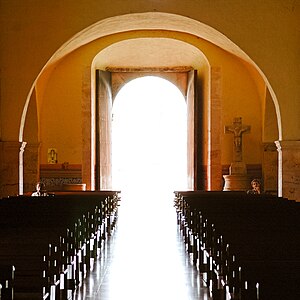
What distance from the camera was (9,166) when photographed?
12758 mm

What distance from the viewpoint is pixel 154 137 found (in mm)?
26844

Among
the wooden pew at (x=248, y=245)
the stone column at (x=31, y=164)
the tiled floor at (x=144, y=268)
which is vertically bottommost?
the tiled floor at (x=144, y=268)

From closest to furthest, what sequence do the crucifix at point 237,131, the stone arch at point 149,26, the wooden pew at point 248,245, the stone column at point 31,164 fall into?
the wooden pew at point 248,245
the stone arch at point 149,26
the crucifix at point 237,131
the stone column at point 31,164

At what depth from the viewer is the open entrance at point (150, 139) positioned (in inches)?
1018

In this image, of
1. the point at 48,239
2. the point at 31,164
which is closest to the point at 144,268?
the point at 48,239

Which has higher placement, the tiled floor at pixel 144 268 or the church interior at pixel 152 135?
the church interior at pixel 152 135

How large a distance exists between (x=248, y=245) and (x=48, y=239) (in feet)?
5.99

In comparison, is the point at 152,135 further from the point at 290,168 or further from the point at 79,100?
the point at 290,168

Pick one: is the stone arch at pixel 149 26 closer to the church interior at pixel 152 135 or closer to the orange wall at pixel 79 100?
the church interior at pixel 152 135

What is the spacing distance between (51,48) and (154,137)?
1427 centimetres

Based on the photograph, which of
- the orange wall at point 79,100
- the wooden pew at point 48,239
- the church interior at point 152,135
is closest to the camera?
the wooden pew at point 48,239

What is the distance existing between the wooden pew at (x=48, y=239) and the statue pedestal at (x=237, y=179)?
5.83m

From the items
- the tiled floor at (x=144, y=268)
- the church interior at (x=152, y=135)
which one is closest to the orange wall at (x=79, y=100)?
the church interior at (x=152, y=135)

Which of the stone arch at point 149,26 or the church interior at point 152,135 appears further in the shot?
the stone arch at point 149,26
